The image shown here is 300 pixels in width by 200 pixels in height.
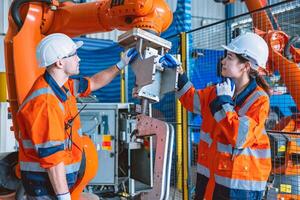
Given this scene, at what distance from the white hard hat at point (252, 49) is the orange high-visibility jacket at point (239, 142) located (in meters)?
0.15

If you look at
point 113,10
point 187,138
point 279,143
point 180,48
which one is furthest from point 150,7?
point 279,143

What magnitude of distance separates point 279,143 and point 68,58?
2720 mm

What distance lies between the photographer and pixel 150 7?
2.74 metres

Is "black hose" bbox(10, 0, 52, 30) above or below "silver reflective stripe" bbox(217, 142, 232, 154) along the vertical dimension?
above

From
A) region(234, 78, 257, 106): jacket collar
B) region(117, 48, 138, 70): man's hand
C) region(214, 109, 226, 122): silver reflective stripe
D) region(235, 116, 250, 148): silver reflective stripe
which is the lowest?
region(235, 116, 250, 148): silver reflective stripe

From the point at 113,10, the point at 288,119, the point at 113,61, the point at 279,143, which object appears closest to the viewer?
the point at 113,10

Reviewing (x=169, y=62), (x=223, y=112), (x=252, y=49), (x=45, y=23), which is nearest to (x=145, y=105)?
(x=169, y=62)

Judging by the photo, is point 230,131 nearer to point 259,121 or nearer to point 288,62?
point 259,121

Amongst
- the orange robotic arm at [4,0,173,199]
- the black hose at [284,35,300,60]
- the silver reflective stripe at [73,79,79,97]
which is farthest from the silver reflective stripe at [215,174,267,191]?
the black hose at [284,35,300,60]

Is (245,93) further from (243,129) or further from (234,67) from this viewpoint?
(243,129)

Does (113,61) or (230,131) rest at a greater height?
(113,61)

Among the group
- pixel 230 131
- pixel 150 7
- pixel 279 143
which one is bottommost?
pixel 279 143

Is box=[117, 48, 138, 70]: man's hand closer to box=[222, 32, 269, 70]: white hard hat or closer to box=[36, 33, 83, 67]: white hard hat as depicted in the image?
box=[36, 33, 83, 67]: white hard hat

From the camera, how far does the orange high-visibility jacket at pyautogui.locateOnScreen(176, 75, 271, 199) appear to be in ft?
7.93
